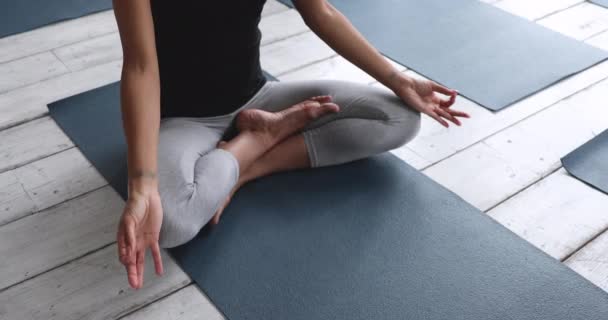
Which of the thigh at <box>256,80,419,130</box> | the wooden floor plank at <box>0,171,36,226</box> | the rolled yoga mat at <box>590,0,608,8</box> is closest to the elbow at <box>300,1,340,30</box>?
the thigh at <box>256,80,419,130</box>

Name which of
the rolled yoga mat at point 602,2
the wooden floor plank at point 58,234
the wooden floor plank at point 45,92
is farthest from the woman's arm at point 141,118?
the rolled yoga mat at point 602,2

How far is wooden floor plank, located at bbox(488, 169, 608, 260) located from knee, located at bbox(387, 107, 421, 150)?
11.6 inches

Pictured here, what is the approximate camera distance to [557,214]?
5.47ft

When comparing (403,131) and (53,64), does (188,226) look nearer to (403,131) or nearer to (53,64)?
(403,131)

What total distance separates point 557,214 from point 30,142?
149cm

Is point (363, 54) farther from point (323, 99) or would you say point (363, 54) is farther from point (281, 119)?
point (281, 119)

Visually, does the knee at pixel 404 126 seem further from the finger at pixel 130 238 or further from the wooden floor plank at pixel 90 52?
the wooden floor plank at pixel 90 52

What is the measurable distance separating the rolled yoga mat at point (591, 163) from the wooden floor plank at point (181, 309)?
3.43 ft

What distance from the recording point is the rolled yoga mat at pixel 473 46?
2225 millimetres

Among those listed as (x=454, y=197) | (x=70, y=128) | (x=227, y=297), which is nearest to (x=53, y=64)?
(x=70, y=128)

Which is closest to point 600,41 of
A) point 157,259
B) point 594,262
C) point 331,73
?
point 331,73

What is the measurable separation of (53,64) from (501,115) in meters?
1.56

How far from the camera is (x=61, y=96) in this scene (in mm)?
2201

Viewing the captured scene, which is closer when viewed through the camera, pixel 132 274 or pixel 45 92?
pixel 132 274
